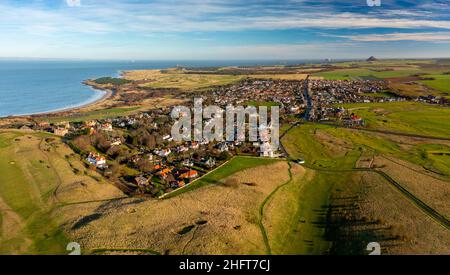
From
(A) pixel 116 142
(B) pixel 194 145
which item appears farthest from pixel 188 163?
(A) pixel 116 142

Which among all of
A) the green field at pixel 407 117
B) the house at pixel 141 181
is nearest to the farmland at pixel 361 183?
the green field at pixel 407 117

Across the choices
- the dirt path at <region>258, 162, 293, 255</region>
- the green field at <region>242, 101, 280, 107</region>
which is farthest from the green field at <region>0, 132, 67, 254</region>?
the green field at <region>242, 101, 280, 107</region>

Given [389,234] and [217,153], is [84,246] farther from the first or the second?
[217,153]

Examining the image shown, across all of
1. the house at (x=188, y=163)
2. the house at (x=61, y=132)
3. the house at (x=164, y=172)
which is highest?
the house at (x=61, y=132)

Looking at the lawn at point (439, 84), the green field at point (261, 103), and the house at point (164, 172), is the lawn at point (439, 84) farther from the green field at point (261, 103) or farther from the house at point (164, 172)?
the house at point (164, 172)

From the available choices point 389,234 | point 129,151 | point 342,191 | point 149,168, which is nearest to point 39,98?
A: point 129,151

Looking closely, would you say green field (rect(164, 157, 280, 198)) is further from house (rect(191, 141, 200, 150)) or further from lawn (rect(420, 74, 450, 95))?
lawn (rect(420, 74, 450, 95))

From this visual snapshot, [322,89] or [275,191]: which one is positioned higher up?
[322,89]
